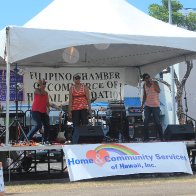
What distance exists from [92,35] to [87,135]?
2.06 metres

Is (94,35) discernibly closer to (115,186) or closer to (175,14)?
(115,186)

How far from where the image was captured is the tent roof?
32.0ft

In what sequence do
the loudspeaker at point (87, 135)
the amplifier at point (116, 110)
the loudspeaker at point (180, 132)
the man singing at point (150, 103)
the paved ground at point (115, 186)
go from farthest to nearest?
the amplifier at point (116, 110) → the man singing at point (150, 103) → the loudspeaker at point (180, 132) → the loudspeaker at point (87, 135) → the paved ground at point (115, 186)

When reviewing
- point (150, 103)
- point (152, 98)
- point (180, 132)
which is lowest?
point (180, 132)

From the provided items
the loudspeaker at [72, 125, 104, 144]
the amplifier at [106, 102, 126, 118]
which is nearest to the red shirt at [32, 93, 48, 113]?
the loudspeaker at [72, 125, 104, 144]

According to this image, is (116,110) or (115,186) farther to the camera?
(116,110)

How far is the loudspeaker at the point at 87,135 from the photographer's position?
1023 centimetres

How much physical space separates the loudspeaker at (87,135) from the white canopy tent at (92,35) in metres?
1.55

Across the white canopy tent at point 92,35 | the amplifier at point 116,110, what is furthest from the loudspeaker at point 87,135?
the amplifier at point 116,110

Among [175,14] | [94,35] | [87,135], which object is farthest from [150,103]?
[175,14]

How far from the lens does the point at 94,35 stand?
1006 centimetres

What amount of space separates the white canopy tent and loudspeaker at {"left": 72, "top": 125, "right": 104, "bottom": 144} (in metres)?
1.55

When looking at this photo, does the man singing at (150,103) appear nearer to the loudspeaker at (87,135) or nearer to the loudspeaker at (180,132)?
the loudspeaker at (180,132)

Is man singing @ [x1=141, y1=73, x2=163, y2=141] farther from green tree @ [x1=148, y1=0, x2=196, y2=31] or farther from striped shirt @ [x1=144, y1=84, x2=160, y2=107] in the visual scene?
green tree @ [x1=148, y1=0, x2=196, y2=31]
